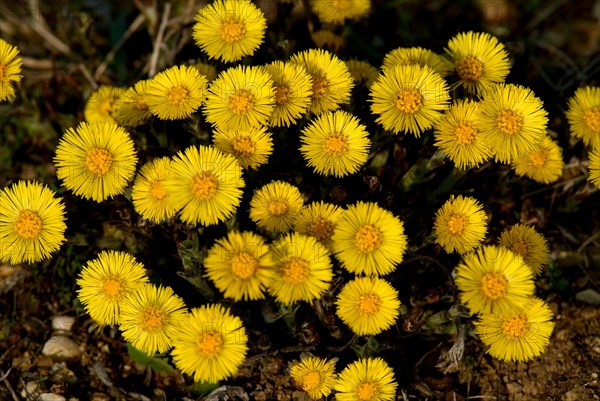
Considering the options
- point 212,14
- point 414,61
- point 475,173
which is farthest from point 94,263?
point 475,173

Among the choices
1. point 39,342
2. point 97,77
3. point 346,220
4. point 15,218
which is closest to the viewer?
point 346,220

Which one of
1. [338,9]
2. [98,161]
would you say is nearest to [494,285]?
[98,161]

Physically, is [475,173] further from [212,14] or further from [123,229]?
[123,229]

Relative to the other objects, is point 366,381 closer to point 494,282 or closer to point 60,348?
point 494,282

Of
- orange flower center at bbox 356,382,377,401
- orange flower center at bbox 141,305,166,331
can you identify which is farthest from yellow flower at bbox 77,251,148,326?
orange flower center at bbox 356,382,377,401

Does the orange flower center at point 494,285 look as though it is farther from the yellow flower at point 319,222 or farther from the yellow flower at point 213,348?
the yellow flower at point 213,348

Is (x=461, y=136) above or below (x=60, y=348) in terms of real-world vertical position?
above

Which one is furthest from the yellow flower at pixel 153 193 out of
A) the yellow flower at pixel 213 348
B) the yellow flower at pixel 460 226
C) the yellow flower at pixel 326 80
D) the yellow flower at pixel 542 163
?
the yellow flower at pixel 542 163
